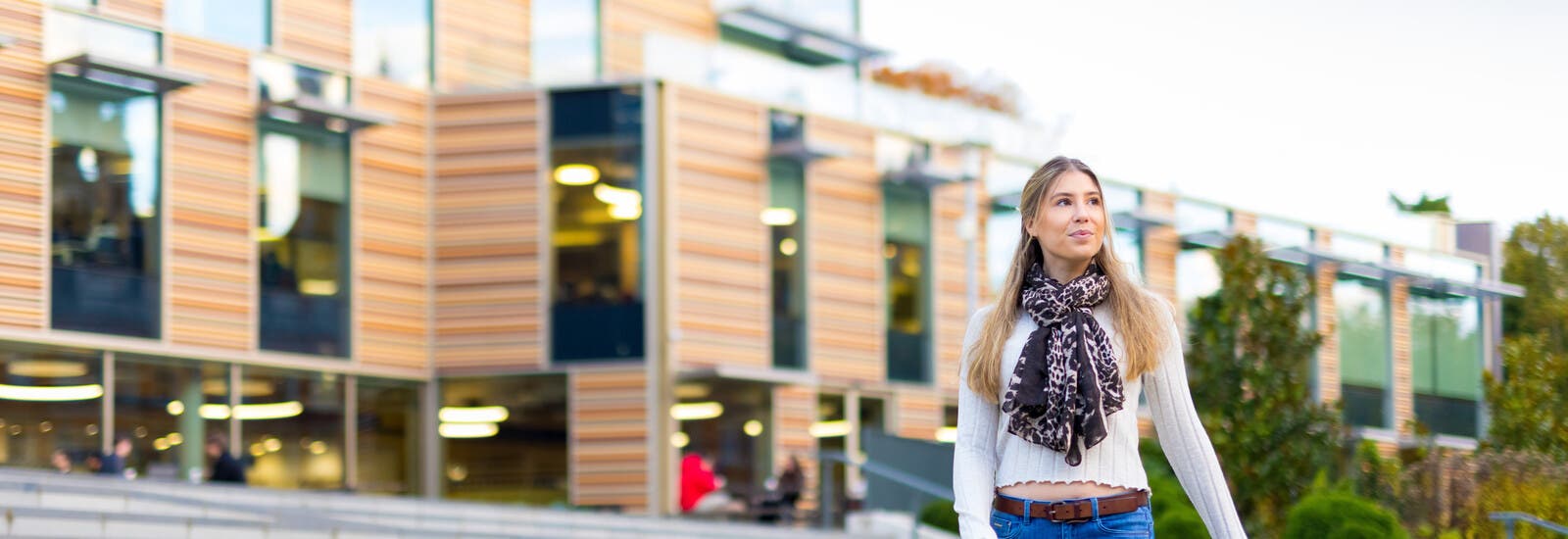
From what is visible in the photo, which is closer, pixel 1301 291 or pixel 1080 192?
pixel 1080 192

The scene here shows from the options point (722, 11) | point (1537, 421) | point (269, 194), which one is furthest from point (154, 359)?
point (1537, 421)

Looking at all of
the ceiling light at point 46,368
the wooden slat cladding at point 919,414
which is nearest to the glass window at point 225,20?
the ceiling light at point 46,368

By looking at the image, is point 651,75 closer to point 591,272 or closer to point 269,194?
point 591,272

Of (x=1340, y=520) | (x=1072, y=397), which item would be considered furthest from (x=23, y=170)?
(x=1072, y=397)

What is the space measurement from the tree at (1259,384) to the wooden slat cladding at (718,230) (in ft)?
26.9

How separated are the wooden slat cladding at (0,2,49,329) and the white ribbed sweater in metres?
18.5

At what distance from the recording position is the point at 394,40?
25.9 metres

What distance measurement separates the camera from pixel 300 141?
2452 cm

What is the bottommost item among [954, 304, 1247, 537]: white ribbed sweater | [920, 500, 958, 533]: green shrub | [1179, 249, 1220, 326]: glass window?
[920, 500, 958, 533]: green shrub

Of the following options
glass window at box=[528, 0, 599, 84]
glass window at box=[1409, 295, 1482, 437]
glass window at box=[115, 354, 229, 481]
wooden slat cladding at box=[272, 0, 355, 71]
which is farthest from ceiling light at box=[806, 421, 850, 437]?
glass window at box=[1409, 295, 1482, 437]

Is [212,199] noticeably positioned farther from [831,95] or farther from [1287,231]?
[1287,231]

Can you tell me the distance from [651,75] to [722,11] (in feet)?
17.7

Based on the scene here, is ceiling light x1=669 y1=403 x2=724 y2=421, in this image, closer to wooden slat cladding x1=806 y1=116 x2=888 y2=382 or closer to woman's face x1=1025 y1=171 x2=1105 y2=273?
wooden slat cladding x1=806 y1=116 x2=888 y2=382

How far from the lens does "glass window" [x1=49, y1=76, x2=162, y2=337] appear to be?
70.1 ft
